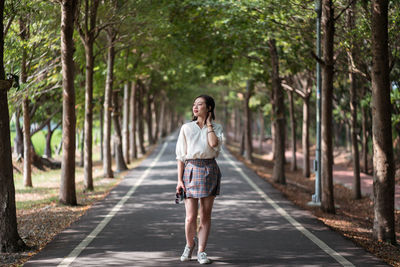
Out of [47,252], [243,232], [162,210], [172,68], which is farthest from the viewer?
[172,68]

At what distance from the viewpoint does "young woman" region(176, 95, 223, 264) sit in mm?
6469

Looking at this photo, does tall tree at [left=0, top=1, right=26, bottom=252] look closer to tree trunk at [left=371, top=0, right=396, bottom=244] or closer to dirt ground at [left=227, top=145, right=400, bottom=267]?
dirt ground at [left=227, top=145, right=400, bottom=267]

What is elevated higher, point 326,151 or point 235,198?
point 326,151

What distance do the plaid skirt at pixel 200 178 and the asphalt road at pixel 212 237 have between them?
0.90m

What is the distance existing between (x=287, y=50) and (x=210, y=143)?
12.7 meters

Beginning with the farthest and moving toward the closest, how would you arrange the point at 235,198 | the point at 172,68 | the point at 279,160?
the point at 172,68
the point at 279,160
the point at 235,198

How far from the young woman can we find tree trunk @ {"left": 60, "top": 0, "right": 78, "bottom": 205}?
639cm

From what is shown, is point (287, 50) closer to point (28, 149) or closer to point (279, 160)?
point (279, 160)

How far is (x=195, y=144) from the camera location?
6508 mm

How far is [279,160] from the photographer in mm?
20172

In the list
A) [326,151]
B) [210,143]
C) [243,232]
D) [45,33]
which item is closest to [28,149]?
[45,33]

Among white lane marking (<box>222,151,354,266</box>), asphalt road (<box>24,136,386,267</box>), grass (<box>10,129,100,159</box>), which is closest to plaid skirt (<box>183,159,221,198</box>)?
asphalt road (<box>24,136,386,267</box>)

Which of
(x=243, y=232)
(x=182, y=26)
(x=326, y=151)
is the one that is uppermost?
(x=182, y=26)

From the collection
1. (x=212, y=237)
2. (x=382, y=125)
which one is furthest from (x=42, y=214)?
(x=382, y=125)
